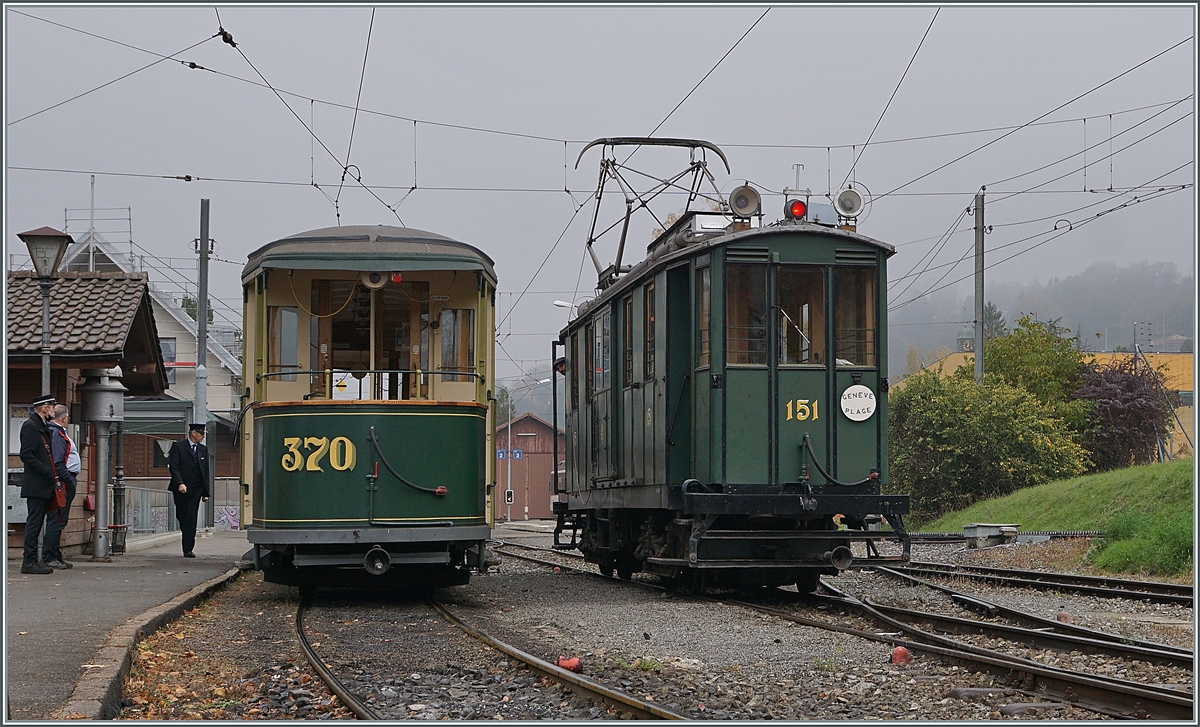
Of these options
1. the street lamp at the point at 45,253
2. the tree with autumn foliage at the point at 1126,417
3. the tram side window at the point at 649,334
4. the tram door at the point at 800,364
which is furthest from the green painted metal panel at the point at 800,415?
the tree with autumn foliage at the point at 1126,417

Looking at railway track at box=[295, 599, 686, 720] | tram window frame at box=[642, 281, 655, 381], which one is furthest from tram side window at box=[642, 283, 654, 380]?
railway track at box=[295, 599, 686, 720]

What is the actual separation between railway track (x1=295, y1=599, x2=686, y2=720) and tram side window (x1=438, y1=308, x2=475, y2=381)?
330 centimetres

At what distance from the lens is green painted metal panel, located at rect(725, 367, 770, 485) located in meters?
11.2

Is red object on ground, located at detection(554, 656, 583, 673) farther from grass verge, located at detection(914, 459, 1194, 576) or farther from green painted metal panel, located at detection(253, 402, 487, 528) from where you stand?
grass verge, located at detection(914, 459, 1194, 576)

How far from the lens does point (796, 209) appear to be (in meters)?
11.9

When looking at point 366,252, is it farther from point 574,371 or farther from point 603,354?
point 574,371

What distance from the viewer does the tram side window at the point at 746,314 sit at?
11.4 meters

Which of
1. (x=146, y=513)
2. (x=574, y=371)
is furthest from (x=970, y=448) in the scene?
(x=146, y=513)

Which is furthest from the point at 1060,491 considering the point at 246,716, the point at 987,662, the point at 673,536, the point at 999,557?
the point at 246,716

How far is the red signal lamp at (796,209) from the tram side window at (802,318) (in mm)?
595

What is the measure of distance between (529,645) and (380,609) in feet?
10.3

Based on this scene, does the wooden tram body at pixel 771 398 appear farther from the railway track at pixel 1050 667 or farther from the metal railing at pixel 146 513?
the metal railing at pixel 146 513

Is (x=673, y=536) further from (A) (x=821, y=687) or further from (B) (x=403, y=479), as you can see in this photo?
(A) (x=821, y=687)

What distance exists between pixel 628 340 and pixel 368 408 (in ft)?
11.3
